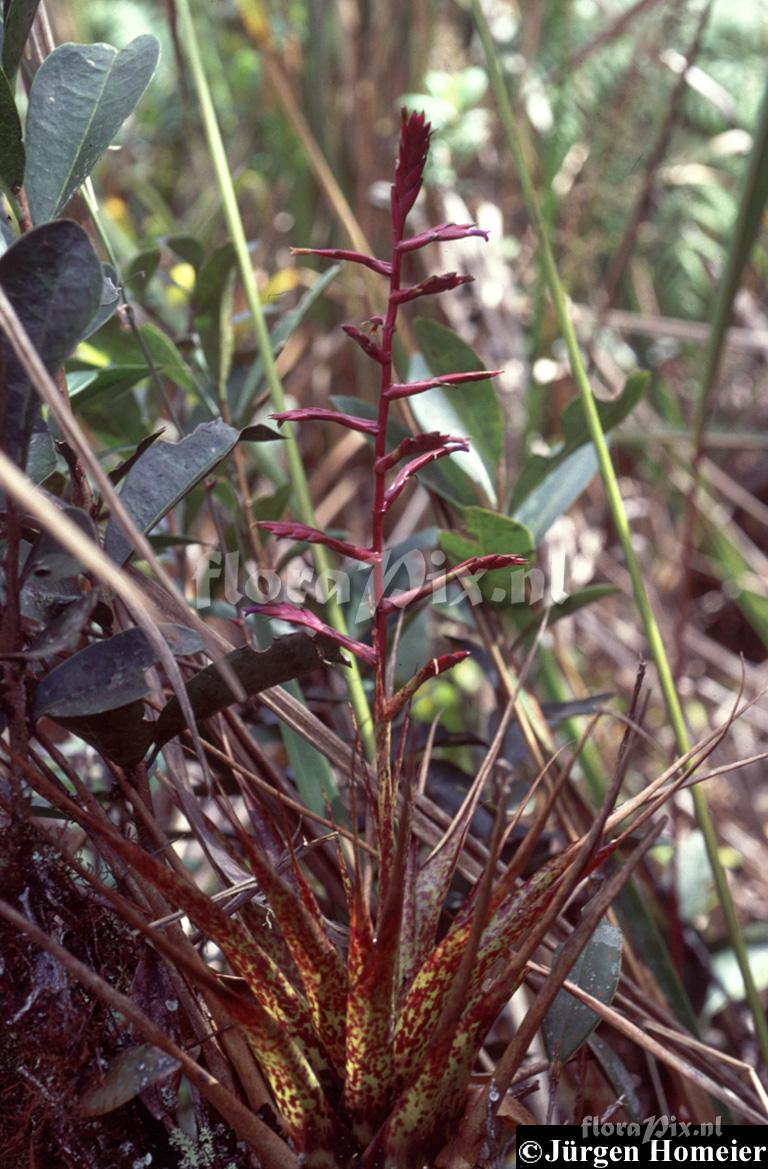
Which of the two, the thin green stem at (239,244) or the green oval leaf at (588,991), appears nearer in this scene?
the green oval leaf at (588,991)

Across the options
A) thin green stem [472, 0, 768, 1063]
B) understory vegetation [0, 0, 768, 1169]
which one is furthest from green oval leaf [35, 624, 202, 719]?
thin green stem [472, 0, 768, 1063]

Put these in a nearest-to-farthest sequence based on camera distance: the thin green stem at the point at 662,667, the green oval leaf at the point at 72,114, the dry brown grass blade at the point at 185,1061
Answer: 1. the dry brown grass blade at the point at 185,1061
2. the green oval leaf at the point at 72,114
3. the thin green stem at the point at 662,667

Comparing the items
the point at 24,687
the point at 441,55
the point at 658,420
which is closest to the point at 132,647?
the point at 24,687

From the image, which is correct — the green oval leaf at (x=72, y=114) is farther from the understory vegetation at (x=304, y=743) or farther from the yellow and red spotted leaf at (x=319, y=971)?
the yellow and red spotted leaf at (x=319, y=971)

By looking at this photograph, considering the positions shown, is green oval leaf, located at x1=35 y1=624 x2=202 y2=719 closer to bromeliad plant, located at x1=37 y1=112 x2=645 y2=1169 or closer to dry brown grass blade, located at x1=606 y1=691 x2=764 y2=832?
bromeliad plant, located at x1=37 y1=112 x2=645 y2=1169

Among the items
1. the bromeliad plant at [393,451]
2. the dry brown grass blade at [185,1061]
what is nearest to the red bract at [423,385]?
the bromeliad plant at [393,451]

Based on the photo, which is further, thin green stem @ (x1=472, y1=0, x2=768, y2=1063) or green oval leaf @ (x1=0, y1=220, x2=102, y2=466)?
thin green stem @ (x1=472, y1=0, x2=768, y2=1063)

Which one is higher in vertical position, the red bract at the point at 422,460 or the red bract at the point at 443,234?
the red bract at the point at 443,234

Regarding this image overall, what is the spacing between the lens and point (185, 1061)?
325 millimetres

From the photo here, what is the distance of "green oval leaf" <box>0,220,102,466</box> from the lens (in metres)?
0.33

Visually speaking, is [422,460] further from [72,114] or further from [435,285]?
[72,114]

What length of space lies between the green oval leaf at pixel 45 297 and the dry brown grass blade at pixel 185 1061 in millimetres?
147

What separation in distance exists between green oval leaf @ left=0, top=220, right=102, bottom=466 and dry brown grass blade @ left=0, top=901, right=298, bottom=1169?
0.48ft

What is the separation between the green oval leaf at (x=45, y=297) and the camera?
0.33 metres
